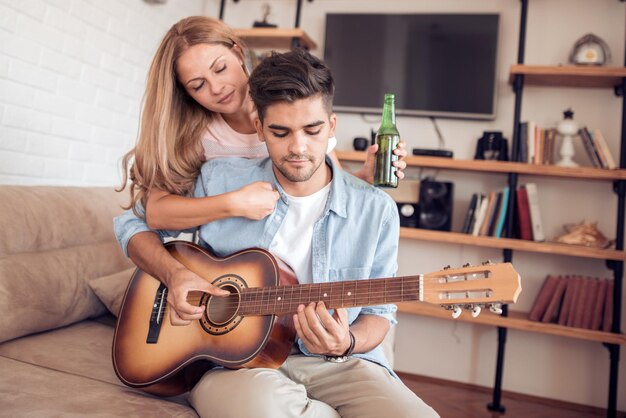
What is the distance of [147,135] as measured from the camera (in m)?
1.63

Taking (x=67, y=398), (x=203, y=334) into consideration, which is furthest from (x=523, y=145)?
(x=67, y=398)

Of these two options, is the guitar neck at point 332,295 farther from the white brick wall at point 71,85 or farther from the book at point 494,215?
the book at point 494,215

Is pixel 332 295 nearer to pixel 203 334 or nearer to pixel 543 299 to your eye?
pixel 203 334

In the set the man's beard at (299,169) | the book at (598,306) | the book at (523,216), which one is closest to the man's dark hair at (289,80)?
the man's beard at (299,169)

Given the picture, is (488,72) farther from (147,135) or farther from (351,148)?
(147,135)

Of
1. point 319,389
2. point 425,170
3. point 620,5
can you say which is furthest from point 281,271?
point 620,5

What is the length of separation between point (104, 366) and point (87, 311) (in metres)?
0.35

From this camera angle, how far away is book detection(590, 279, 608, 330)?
267 cm

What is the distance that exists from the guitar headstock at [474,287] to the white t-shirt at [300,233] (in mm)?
434

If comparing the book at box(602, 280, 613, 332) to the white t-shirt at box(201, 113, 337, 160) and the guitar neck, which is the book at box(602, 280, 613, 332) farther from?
the guitar neck

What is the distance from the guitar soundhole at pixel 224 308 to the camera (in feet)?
4.22

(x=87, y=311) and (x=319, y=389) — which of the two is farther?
(x=87, y=311)

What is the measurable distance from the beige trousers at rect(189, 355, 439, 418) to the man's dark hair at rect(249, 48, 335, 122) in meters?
0.64

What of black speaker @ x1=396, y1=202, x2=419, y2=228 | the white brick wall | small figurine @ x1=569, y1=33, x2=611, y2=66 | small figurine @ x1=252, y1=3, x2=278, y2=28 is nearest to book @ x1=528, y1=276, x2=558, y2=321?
black speaker @ x1=396, y1=202, x2=419, y2=228
